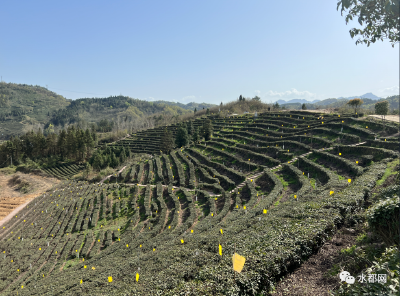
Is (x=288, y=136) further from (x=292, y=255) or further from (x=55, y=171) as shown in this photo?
(x=55, y=171)

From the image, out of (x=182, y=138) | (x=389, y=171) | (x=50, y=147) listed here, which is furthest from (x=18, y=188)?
(x=389, y=171)

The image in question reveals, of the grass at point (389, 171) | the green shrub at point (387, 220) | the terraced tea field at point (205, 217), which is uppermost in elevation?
the green shrub at point (387, 220)

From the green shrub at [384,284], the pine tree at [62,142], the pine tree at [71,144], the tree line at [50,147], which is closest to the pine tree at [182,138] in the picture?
the tree line at [50,147]

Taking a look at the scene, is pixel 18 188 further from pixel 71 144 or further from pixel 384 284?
pixel 384 284

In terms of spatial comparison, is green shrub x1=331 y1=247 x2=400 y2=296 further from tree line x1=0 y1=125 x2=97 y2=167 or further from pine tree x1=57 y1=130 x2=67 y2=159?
pine tree x1=57 y1=130 x2=67 y2=159

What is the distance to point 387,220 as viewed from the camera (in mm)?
6527

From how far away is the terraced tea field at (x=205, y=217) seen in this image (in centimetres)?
820

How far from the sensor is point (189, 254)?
34.4 feet

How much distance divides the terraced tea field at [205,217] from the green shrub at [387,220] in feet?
7.51

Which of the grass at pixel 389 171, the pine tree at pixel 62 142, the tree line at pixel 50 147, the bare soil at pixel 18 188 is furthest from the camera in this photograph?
the pine tree at pixel 62 142

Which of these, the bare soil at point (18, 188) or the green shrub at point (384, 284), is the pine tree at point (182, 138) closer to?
the bare soil at point (18, 188)

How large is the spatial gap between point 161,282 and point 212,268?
213 centimetres

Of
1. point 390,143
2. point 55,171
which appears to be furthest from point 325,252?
point 55,171

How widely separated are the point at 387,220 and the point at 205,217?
15.3 m
